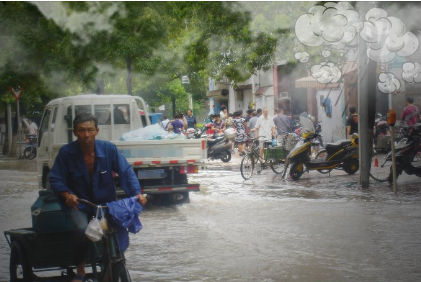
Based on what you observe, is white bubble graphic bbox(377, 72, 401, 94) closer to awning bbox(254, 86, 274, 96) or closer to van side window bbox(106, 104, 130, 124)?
van side window bbox(106, 104, 130, 124)

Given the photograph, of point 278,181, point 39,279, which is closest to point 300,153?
point 278,181

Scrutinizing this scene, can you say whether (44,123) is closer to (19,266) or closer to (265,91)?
(19,266)

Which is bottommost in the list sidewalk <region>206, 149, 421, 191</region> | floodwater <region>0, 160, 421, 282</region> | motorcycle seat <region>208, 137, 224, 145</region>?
floodwater <region>0, 160, 421, 282</region>

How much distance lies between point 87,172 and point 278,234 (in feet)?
15.3

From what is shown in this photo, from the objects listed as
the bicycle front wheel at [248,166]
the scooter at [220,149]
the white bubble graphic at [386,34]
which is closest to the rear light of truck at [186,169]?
the white bubble graphic at [386,34]

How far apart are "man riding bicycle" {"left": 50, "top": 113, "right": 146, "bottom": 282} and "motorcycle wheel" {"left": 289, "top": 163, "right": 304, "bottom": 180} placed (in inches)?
497

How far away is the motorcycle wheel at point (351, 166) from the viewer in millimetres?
18672

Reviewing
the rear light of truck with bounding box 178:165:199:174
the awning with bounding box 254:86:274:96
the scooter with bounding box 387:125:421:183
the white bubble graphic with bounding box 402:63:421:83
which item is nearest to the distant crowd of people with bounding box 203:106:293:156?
the scooter with bounding box 387:125:421:183

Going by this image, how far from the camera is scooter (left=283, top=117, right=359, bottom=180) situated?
18250mm

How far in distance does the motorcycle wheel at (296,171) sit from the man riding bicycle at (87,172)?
41.4 ft

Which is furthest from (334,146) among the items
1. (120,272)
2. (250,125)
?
(120,272)

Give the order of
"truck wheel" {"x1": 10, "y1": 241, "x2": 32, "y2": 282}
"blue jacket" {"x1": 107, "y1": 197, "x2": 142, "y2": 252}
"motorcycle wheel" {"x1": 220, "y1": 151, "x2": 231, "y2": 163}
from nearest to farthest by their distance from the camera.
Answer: "blue jacket" {"x1": 107, "y1": 197, "x2": 142, "y2": 252}, "truck wheel" {"x1": 10, "y1": 241, "x2": 32, "y2": 282}, "motorcycle wheel" {"x1": 220, "y1": 151, "x2": 231, "y2": 163}

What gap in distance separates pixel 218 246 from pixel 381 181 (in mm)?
8398

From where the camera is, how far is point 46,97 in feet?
135
